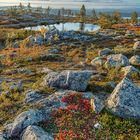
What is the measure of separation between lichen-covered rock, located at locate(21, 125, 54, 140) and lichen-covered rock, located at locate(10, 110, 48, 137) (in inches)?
28.0

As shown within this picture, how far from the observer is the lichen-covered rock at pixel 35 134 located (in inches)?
781

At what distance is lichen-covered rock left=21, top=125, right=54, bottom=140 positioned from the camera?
65.1 ft

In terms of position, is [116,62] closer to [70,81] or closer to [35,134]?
[70,81]

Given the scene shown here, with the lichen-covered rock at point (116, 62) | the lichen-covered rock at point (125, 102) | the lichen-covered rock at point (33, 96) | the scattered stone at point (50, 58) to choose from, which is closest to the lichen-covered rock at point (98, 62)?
the lichen-covered rock at point (116, 62)

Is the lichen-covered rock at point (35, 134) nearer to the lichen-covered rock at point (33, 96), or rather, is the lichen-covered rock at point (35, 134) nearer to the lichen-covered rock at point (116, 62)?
the lichen-covered rock at point (33, 96)

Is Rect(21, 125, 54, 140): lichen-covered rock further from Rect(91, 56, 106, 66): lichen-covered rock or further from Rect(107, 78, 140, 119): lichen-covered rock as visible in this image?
Rect(91, 56, 106, 66): lichen-covered rock

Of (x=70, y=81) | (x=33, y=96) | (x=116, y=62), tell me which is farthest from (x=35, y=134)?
(x=116, y=62)

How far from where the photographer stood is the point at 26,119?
22094mm

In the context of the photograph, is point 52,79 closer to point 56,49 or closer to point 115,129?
point 115,129

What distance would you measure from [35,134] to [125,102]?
6943 millimetres

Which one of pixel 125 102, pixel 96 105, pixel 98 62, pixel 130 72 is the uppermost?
pixel 125 102

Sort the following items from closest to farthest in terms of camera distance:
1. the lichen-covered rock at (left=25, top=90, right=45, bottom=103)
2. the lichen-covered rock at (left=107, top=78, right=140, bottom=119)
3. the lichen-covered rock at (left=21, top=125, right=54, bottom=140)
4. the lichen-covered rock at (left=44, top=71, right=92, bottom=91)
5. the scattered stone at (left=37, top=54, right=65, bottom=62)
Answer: the lichen-covered rock at (left=21, top=125, right=54, bottom=140) < the lichen-covered rock at (left=107, top=78, right=140, bottom=119) < the lichen-covered rock at (left=25, top=90, right=45, bottom=103) < the lichen-covered rock at (left=44, top=71, right=92, bottom=91) < the scattered stone at (left=37, top=54, right=65, bottom=62)

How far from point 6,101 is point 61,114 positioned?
19.8 ft

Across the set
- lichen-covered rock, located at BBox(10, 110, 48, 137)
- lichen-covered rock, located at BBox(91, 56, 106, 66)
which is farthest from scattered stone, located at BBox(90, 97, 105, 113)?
lichen-covered rock, located at BBox(91, 56, 106, 66)
